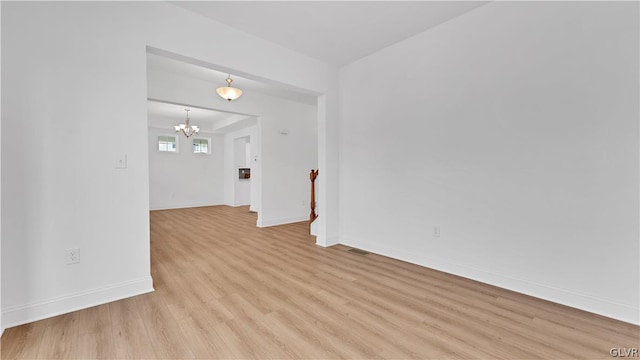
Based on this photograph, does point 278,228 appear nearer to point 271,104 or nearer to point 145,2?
point 271,104

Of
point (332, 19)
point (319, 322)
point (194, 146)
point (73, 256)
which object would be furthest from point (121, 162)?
point (194, 146)

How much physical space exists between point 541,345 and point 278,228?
13.7ft

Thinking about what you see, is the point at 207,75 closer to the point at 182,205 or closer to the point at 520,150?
the point at 520,150

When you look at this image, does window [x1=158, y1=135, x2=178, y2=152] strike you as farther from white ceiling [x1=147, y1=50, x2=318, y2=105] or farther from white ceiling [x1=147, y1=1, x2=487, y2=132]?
white ceiling [x1=147, y1=1, x2=487, y2=132]

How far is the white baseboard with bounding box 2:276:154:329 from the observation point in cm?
187

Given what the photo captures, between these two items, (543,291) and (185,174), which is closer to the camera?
(543,291)

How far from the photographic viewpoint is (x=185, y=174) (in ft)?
27.6

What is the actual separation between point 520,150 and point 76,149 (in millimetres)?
3710

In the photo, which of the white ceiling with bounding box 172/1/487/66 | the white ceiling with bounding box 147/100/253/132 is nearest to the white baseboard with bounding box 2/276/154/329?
the white ceiling with bounding box 172/1/487/66

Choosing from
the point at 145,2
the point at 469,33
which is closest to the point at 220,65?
the point at 145,2

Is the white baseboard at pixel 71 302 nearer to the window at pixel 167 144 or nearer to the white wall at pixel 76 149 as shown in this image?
the white wall at pixel 76 149

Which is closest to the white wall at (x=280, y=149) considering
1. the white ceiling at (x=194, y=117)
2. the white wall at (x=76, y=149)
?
the white ceiling at (x=194, y=117)

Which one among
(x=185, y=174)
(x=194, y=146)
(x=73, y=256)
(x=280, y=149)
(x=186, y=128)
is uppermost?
(x=186, y=128)

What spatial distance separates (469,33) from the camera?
2.68 meters
